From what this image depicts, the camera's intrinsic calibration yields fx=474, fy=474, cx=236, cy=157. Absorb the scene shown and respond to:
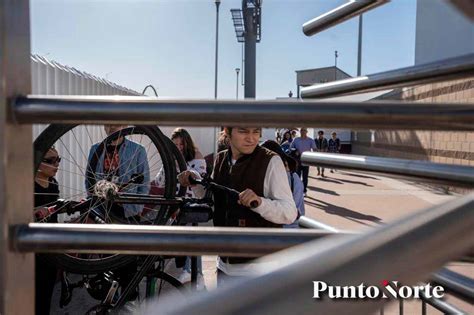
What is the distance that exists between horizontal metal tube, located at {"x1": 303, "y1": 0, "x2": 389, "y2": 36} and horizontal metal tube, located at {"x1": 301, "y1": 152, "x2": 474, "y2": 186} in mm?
357

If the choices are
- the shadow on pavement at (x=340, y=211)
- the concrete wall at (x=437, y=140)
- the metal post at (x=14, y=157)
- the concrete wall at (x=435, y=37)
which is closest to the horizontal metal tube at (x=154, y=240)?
the metal post at (x=14, y=157)

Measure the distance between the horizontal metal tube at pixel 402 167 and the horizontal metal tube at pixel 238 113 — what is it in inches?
3.7

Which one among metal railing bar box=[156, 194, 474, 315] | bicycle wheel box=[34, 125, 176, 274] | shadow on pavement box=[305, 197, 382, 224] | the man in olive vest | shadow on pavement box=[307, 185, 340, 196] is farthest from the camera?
shadow on pavement box=[307, 185, 340, 196]

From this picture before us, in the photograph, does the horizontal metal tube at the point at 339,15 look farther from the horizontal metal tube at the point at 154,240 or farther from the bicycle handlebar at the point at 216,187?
the bicycle handlebar at the point at 216,187

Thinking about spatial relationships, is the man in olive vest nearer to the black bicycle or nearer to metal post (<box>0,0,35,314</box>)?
the black bicycle

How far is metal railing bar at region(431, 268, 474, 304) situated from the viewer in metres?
1.10

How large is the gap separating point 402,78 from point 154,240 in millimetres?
657

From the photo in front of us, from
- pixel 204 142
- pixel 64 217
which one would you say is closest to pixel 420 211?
pixel 64 217

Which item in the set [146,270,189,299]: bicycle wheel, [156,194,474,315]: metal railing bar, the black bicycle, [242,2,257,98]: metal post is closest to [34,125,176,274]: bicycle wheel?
the black bicycle

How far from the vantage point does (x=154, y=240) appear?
0.86 metres

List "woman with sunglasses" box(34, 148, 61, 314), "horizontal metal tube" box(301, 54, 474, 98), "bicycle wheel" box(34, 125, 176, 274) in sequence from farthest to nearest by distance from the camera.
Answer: "woman with sunglasses" box(34, 148, 61, 314) → "bicycle wheel" box(34, 125, 176, 274) → "horizontal metal tube" box(301, 54, 474, 98)

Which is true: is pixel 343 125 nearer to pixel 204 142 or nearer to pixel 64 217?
pixel 64 217

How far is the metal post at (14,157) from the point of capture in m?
0.83

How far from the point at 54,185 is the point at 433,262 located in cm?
359
